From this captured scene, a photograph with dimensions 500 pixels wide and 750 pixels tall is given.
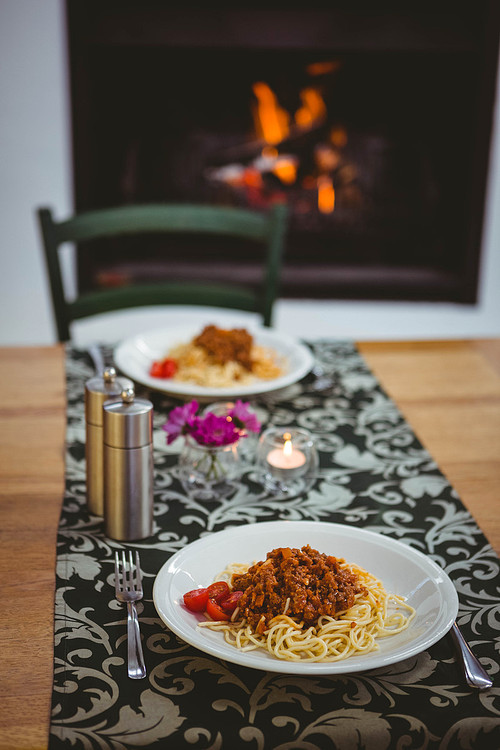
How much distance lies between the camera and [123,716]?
2.46ft

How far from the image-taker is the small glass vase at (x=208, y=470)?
1.16 meters

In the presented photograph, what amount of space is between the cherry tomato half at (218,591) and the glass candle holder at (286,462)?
30 cm

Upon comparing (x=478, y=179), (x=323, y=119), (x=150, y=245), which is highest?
(x=323, y=119)

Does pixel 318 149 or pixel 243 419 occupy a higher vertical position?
pixel 318 149

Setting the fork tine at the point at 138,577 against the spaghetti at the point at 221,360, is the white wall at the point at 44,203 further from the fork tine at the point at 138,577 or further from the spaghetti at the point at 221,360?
the fork tine at the point at 138,577

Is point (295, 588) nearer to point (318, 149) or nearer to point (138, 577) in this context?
point (138, 577)

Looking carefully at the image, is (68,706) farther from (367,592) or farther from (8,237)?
(8,237)

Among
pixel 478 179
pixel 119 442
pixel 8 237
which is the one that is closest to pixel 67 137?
pixel 8 237

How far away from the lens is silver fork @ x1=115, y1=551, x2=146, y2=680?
80 cm

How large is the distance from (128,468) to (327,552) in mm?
252

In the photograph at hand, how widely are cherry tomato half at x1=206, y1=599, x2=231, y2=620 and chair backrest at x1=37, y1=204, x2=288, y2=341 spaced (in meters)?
1.23

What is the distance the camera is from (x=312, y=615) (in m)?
0.84

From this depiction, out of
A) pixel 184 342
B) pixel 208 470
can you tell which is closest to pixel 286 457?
pixel 208 470

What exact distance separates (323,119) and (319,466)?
2.60 metres
